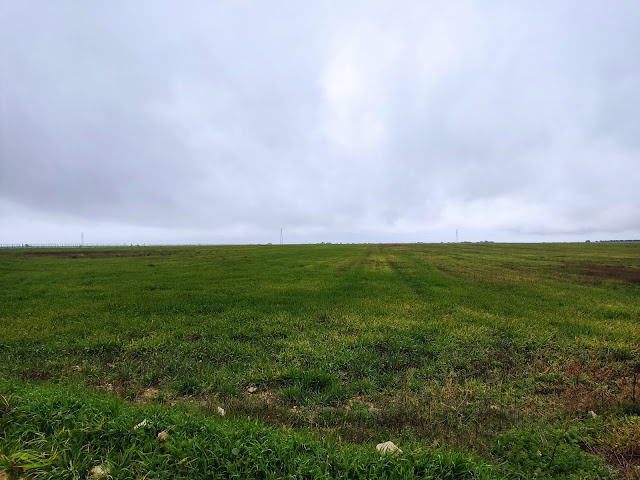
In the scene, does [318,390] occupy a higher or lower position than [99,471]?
lower

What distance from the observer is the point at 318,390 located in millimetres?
6520

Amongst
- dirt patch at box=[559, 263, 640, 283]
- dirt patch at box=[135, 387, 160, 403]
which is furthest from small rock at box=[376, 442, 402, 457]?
dirt patch at box=[559, 263, 640, 283]

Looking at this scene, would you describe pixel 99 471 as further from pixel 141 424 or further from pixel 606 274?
pixel 606 274

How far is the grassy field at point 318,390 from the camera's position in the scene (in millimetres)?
3967

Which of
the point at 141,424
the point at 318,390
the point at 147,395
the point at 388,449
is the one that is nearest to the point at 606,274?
the point at 318,390

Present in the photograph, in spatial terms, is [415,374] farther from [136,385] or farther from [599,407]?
[136,385]

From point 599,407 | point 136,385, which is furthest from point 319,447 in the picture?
point 599,407

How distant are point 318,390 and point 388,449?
263cm

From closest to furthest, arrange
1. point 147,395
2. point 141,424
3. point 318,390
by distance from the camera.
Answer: point 141,424 → point 147,395 → point 318,390

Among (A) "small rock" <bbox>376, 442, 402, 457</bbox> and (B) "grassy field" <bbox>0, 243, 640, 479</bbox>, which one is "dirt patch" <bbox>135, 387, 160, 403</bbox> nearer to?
(B) "grassy field" <bbox>0, 243, 640, 479</bbox>

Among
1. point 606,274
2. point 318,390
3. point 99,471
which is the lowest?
point 318,390

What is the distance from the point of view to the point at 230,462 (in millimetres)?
3830

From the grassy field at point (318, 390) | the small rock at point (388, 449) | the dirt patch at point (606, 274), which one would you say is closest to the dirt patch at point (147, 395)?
the grassy field at point (318, 390)

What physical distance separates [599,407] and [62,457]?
9489 mm
